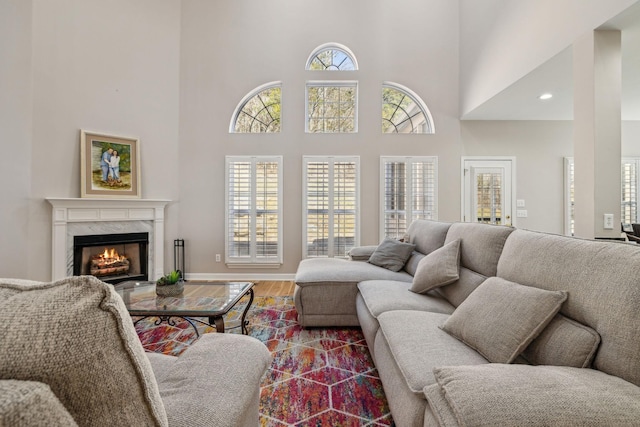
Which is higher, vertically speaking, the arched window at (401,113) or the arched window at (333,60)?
the arched window at (333,60)

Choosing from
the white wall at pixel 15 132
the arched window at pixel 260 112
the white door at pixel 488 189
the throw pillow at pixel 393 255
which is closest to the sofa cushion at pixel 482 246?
the throw pillow at pixel 393 255

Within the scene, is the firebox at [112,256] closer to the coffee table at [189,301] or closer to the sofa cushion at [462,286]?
the coffee table at [189,301]

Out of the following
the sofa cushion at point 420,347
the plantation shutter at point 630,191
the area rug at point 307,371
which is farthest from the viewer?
the plantation shutter at point 630,191

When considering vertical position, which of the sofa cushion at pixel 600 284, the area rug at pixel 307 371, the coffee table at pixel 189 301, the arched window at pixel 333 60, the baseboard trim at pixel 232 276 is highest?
the arched window at pixel 333 60

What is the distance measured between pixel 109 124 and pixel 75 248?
5.45ft

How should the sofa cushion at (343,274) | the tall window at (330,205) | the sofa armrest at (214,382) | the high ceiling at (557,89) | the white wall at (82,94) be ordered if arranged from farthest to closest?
1. the tall window at (330,205)
2. the white wall at (82,94)
3. the sofa cushion at (343,274)
4. the high ceiling at (557,89)
5. the sofa armrest at (214,382)

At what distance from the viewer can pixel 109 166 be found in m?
3.89

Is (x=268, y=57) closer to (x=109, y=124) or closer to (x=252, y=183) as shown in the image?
(x=252, y=183)

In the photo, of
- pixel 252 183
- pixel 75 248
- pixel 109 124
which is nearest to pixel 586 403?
pixel 252 183

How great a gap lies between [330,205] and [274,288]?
1511 mm

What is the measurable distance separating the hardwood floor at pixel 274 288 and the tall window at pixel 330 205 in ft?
1.92

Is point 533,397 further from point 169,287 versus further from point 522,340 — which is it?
point 169,287

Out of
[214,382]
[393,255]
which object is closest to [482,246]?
[393,255]

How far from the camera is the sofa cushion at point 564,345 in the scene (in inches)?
41.7
